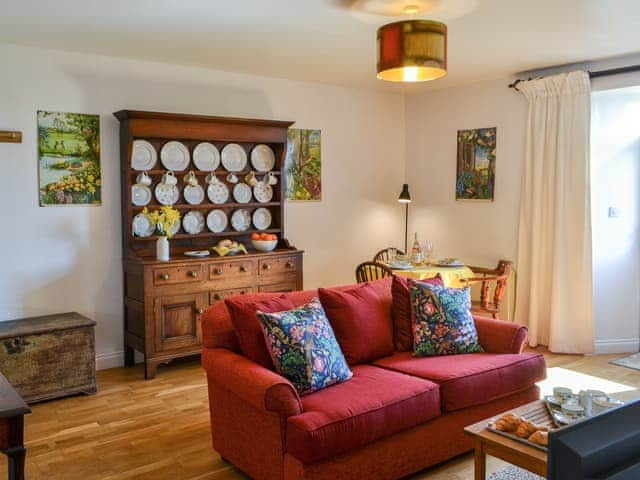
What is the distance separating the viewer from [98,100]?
15.6 feet

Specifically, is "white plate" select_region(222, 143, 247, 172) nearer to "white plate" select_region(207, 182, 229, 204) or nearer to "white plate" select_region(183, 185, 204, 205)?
"white plate" select_region(207, 182, 229, 204)

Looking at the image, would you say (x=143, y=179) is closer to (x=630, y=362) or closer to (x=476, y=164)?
(x=476, y=164)

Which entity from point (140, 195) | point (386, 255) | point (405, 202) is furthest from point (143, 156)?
point (405, 202)

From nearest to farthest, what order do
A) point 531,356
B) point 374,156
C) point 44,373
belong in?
point 531,356 < point 44,373 < point 374,156

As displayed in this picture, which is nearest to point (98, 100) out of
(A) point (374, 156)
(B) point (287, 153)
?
(B) point (287, 153)

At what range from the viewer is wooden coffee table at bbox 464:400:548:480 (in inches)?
89.5

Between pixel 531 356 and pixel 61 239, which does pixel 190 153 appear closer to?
pixel 61 239

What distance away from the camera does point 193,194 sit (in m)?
5.18

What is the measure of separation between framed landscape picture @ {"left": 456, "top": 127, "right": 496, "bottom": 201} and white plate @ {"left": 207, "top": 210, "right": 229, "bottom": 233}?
2409 mm

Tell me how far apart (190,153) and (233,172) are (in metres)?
0.41

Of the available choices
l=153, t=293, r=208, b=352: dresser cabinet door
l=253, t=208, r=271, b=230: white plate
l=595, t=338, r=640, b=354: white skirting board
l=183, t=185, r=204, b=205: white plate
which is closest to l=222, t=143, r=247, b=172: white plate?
l=183, t=185, r=204, b=205: white plate

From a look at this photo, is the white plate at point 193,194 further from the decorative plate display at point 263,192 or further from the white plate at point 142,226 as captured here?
the decorative plate display at point 263,192

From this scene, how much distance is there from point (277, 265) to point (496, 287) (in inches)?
75.9

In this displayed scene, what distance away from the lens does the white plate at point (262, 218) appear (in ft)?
18.2
